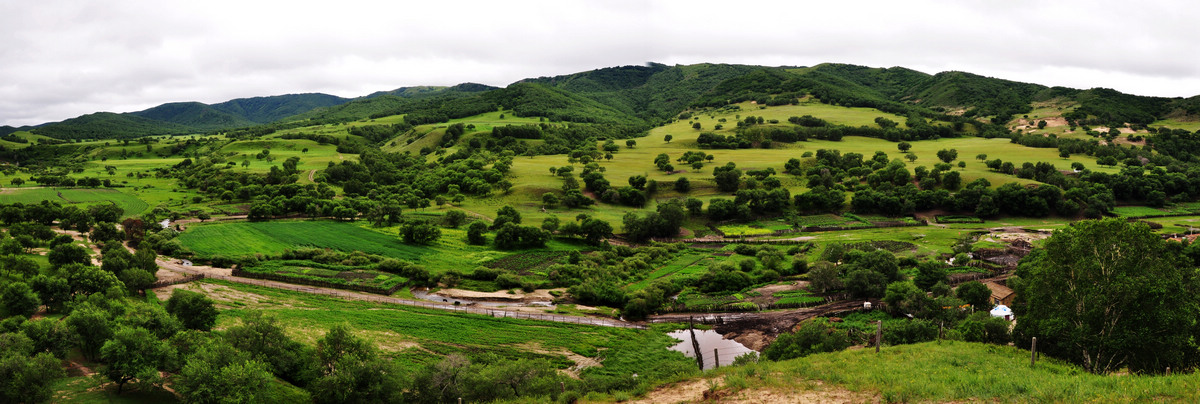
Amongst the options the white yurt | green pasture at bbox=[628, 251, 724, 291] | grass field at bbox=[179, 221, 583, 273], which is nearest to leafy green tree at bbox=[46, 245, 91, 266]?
grass field at bbox=[179, 221, 583, 273]

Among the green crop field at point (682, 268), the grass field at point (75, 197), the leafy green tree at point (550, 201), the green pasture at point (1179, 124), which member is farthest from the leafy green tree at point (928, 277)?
the green pasture at point (1179, 124)

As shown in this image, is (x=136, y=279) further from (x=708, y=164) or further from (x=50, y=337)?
(x=708, y=164)

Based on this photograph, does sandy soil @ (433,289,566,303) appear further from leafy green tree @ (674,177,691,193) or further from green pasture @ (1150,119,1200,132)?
green pasture @ (1150,119,1200,132)

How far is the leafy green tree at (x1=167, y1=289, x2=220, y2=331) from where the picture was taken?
44969mm

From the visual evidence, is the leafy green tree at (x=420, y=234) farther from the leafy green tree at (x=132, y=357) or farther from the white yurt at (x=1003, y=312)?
the white yurt at (x=1003, y=312)

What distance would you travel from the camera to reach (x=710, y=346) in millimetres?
51125

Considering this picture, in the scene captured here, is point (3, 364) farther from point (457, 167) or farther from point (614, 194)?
point (457, 167)

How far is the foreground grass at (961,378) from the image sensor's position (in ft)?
58.3

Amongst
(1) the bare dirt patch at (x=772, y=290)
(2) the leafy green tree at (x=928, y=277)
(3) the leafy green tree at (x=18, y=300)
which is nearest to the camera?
(3) the leafy green tree at (x=18, y=300)

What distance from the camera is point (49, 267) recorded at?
58344mm

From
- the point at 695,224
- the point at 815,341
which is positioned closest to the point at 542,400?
the point at 815,341

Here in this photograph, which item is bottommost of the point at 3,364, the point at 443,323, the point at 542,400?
the point at 443,323

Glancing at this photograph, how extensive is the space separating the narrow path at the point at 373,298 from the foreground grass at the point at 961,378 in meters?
29.8

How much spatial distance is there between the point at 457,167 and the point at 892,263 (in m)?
106
